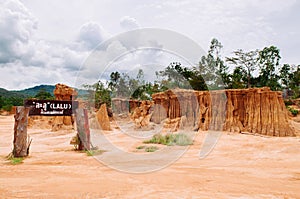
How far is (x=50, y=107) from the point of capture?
28.9 feet

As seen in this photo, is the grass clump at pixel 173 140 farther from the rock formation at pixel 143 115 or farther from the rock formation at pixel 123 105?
the rock formation at pixel 123 105

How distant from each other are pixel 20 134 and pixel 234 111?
1132cm

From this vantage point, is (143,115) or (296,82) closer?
(143,115)

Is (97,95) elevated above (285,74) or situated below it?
below

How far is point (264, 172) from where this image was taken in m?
5.92

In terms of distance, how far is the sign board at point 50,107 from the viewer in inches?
334

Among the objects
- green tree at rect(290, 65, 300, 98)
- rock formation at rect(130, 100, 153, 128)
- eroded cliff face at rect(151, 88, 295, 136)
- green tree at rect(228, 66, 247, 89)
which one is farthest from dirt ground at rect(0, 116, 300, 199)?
green tree at rect(290, 65, 300, 98)

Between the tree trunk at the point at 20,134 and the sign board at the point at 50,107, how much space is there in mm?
246

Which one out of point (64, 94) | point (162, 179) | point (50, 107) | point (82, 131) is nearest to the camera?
point (162, 179)

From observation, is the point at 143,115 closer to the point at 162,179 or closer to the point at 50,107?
the point at 50,107

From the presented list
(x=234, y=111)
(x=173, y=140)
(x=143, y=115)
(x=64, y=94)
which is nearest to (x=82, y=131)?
(x=173, y=140)

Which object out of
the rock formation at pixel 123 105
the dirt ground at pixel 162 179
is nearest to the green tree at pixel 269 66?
the rock formation at pixel 123 105

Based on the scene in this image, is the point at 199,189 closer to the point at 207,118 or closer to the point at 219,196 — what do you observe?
the point at 219,196

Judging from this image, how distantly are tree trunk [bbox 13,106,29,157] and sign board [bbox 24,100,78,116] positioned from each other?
0.25m
